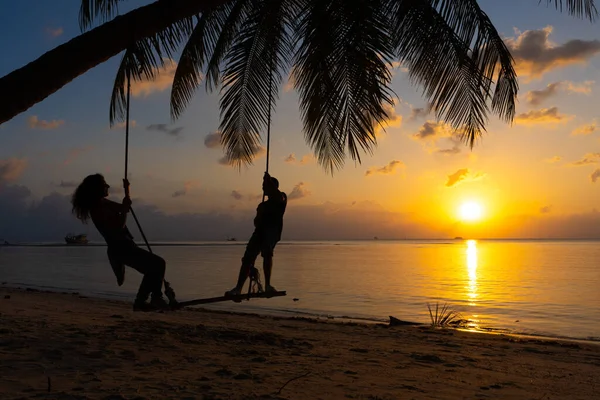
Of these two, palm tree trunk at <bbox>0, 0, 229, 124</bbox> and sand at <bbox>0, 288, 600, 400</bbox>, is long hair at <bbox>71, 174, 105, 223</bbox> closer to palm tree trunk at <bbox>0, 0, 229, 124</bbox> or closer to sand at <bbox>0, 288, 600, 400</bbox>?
sand at <bbox>0, 288, 600, 400</bbox>

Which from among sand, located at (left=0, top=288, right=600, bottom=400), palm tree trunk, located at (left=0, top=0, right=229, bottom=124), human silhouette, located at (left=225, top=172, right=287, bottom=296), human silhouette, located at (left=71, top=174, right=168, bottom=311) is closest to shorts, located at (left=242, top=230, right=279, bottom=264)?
human silhouette, located at (left=225, top=172, right=287, bottom=296)

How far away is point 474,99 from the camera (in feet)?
23.6

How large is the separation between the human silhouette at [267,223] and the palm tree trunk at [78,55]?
3.37 meters

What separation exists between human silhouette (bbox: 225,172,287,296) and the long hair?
228cm

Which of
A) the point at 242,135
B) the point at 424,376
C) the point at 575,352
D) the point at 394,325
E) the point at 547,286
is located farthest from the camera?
the point at 547,286

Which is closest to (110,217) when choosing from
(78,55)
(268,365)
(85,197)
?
(85,197)

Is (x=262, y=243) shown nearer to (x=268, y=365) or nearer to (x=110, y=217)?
(x=268, y=365)

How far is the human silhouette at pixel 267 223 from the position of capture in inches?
306

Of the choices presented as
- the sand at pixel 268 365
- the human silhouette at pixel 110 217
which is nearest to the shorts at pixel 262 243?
the sand at pixel 268 365

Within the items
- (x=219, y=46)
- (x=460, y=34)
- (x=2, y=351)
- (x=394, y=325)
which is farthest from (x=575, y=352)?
(x=2, y=351)

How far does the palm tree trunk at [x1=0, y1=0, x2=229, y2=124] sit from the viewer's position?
13.4 feet

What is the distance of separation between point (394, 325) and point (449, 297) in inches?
384

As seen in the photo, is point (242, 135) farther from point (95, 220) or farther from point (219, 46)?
point (95, 220)

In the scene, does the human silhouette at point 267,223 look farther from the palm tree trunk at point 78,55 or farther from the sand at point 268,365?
the palm tree trunk at point 78,55
